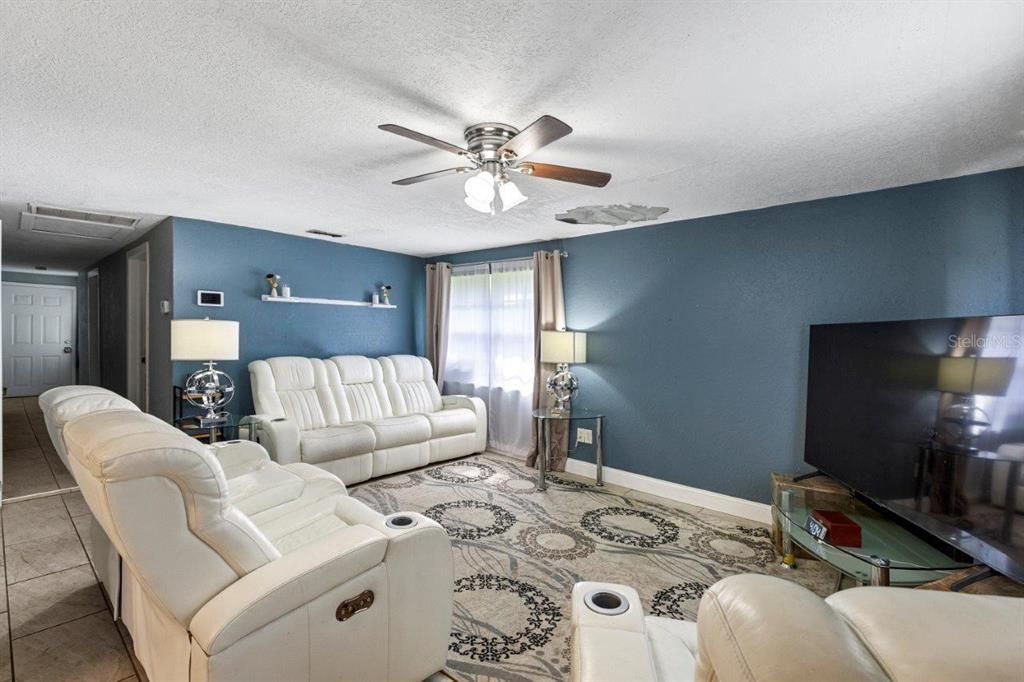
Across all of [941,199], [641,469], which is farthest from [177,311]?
[941,199]

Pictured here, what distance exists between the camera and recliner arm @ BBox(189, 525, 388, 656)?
124cm

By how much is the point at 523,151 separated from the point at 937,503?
234 centimetres

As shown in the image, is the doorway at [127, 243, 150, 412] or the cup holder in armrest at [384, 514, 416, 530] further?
the doorway at [127, 243, 150, 412]

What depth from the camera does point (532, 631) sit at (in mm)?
2141

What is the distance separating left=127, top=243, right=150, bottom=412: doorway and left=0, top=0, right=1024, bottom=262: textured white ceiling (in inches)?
90.8

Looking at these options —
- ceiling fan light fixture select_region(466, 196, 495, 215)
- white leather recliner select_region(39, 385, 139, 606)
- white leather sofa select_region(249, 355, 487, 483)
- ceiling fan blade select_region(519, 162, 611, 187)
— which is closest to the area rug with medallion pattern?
white leather sofa select_region(249, 355, 487, 483)

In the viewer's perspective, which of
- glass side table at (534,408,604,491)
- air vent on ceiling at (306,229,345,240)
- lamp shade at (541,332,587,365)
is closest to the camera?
glass side table at (534,408,604,491)

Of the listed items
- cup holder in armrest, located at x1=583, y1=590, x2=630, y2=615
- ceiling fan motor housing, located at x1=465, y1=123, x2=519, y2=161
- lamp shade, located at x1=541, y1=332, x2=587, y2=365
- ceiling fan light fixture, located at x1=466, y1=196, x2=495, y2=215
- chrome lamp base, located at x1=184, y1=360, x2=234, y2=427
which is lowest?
cup holder in armrest, located at x1=583, y1=590, x2=630, y2=615

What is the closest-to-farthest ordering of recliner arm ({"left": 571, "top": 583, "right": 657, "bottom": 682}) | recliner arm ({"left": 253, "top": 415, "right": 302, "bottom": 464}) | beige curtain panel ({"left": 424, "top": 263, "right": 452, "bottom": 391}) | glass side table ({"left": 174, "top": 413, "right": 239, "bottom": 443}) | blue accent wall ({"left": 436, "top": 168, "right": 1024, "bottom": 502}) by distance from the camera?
recliner arm ({"left": 571, "top": 583, "right": 657, "bottom": 682})
blue accent wall ({"left": 436, "top": 168, "right": 1024, "bottom": 502})
glass side table ({"left": 174, "top": 413, "right": 239, "bottom": 443})
recliner arm ({"left": 253, "top": 415, "right": 302, "bottom": 464})
beige curtain panel ({"left": 424, "top": 263, "right": 452, "bottom": 391})

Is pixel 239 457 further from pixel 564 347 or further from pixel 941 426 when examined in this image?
pixel 941 426

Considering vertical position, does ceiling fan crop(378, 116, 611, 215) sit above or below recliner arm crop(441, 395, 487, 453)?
above

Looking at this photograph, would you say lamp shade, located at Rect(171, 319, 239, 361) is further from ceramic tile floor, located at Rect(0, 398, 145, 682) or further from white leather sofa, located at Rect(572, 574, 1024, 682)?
white leather sofa, located at Rect(572, 574, 1024, 682)

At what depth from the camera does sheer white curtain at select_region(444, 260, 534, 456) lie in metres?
4.99

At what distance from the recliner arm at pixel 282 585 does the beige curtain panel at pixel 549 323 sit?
10.6 ft
